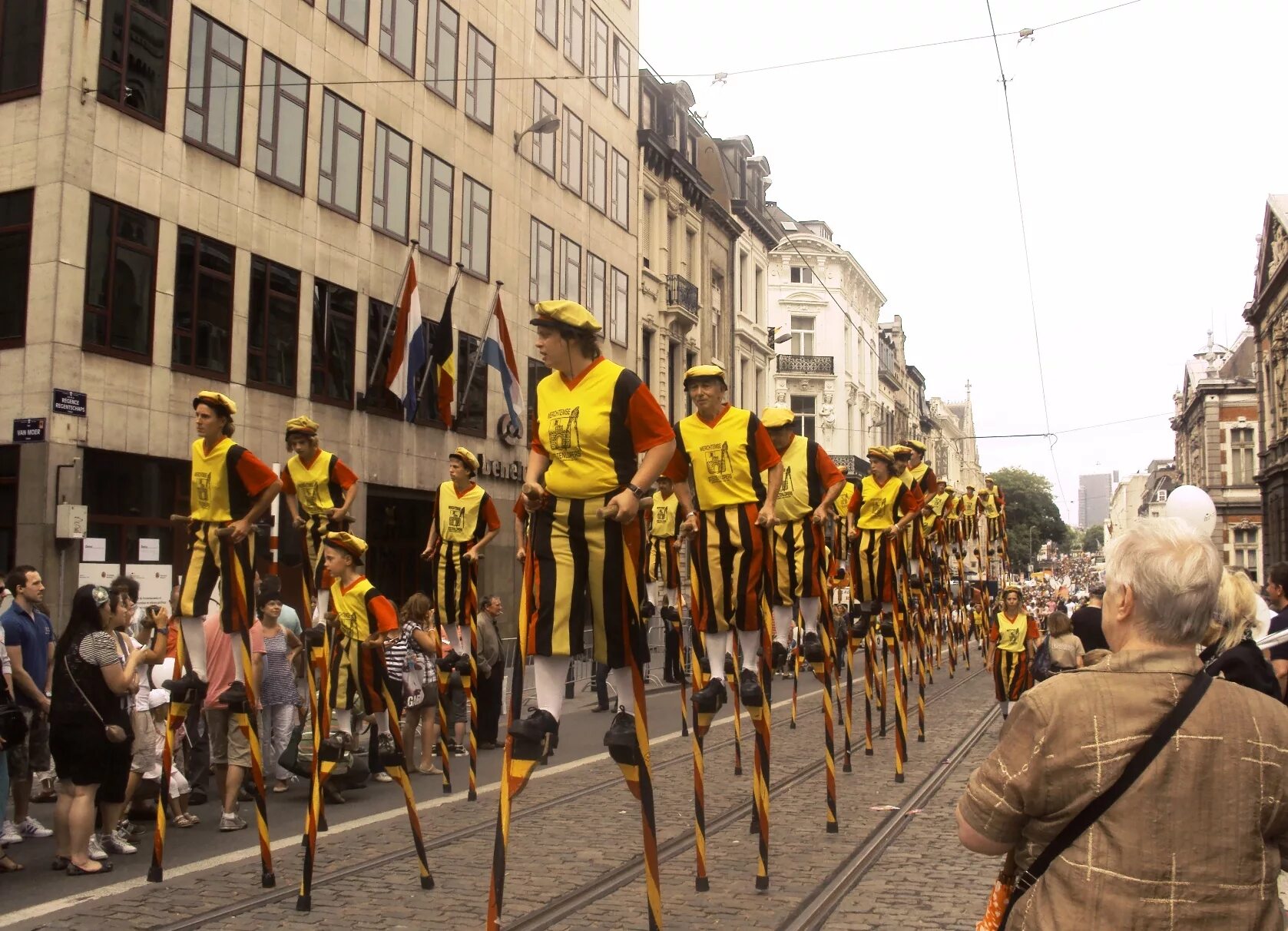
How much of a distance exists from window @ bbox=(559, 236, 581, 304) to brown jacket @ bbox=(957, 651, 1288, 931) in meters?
31.2

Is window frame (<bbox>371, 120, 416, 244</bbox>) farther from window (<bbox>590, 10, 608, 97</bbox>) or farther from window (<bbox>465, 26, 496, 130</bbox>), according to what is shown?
window (<bbox>590, 10, 608, 97</bbox>)

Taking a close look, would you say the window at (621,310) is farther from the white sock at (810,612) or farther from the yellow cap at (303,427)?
the yellow cap at (303,427)

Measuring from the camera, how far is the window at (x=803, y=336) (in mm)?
67938

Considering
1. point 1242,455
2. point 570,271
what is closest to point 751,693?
point 570,271

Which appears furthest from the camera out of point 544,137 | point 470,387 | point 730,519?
point 544,137

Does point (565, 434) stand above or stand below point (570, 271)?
below

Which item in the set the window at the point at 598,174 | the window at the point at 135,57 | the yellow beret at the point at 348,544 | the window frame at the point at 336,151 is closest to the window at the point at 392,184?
the window frame at the point at 336,151

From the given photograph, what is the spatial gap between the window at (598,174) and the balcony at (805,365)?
99.4ft

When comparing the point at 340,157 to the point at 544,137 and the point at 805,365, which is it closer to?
the point at 544,137

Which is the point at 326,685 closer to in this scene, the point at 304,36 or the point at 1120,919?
the point at 1120,919

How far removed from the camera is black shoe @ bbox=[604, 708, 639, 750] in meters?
5.99

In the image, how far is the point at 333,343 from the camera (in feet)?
80.8

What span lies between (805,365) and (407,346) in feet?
148

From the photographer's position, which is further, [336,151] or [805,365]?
[805,365]
